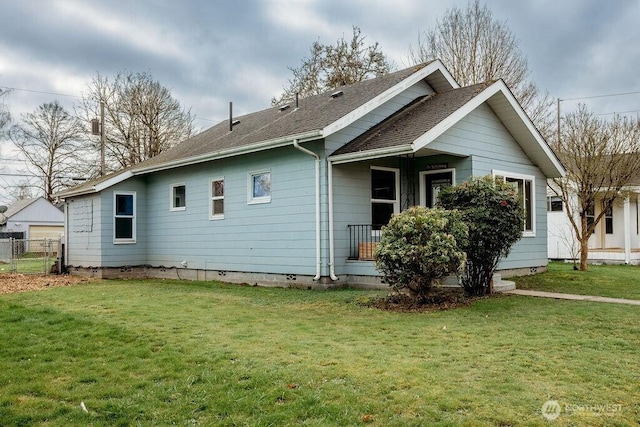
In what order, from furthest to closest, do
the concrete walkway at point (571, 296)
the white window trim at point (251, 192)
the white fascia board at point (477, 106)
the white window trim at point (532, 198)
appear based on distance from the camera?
1. the white window trim at point (532, 198)
2. the white window trim at point (251, 192)
3. the white fascia board at point (477, 106)
4. the concrete walkway at point (571, 296)

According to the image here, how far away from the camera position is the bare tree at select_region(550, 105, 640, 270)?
15789 millimetres

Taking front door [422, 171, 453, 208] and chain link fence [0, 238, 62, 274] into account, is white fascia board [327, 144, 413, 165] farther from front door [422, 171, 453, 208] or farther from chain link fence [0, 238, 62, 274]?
chain link fence [0, 238, 62, 274]

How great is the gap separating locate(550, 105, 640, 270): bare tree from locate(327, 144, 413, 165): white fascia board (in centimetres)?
792

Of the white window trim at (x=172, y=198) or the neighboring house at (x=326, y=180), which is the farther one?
the white window trim at (x=172, y=198)

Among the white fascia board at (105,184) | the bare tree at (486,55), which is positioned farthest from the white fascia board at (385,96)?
the bare tree at (486,55)

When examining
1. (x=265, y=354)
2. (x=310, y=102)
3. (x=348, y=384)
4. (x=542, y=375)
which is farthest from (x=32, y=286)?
(x=542, y=375)

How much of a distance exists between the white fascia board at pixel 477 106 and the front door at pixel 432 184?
5.45ft

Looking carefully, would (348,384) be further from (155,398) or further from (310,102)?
(310,102)

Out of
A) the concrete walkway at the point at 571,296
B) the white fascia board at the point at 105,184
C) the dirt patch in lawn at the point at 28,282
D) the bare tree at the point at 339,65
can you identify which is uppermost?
the bare tree at the point at 339,65

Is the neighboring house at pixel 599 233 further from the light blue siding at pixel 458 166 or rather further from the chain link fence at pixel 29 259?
the chain link fence at pixel 29 259

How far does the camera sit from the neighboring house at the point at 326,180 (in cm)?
1154

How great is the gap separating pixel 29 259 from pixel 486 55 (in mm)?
23478

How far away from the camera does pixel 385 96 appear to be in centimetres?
1266

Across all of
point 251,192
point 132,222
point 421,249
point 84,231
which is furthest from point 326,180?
point 84,231
